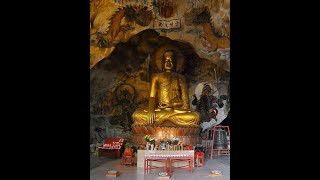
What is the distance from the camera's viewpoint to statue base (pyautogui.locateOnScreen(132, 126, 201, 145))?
9.16m

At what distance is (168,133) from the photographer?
9.19 metres

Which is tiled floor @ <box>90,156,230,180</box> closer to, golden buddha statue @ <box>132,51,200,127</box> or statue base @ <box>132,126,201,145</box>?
statue base @ <box>132,126,201,145</box>

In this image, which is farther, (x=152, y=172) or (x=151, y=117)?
(x=151, y=117)

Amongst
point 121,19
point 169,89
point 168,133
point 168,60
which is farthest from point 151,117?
point 121,19

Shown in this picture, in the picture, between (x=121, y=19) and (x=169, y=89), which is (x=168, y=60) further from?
(x=121, y=19)

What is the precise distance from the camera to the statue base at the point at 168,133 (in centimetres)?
916

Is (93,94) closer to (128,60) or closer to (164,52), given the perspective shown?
(128,60)

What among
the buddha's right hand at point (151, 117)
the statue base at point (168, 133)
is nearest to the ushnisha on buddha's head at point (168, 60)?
the buddha's right hand at point (151, 117)

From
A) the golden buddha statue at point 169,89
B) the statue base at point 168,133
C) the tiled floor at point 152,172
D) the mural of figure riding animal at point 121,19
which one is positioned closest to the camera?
the tiled floor at point 152,172

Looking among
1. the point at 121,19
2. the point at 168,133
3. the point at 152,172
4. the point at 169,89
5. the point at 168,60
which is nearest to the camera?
the point at 152,172

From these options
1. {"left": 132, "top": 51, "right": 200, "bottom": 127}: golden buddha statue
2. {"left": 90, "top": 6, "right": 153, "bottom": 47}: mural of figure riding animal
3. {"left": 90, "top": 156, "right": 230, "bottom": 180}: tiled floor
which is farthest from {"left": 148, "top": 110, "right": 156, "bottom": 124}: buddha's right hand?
{"left": 90, "top": 6, "right": 153, "bottom": 47}: mural of figure riding animal

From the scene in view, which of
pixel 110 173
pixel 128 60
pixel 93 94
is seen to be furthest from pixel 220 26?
pixel 110 173

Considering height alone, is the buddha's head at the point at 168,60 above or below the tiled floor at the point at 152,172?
above

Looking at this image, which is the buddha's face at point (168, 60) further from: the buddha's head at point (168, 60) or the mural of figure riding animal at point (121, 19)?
the mural of figure riding animal at point (121, 19)
